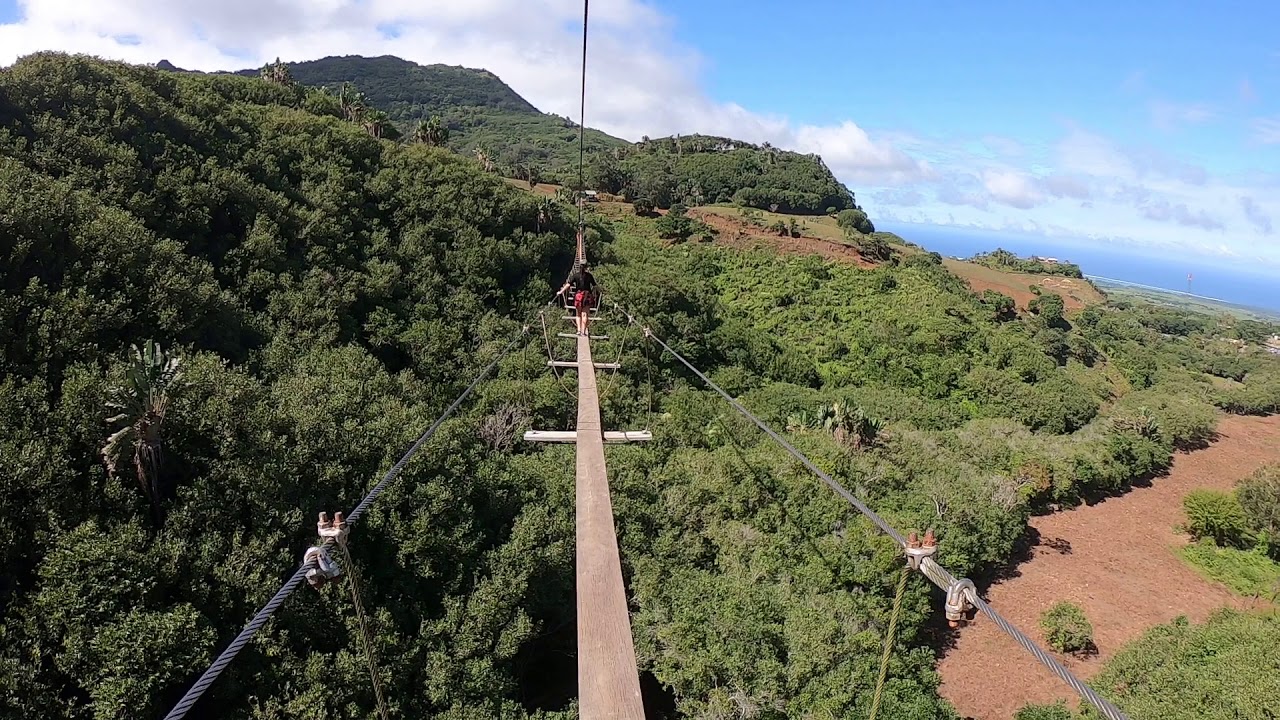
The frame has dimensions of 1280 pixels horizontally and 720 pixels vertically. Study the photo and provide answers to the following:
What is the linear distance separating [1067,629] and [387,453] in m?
15.1

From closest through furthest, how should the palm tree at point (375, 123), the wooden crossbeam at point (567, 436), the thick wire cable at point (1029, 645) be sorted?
the thick wire cable at point (1029, 645) < the wooden crossbeam at point (567, 436) < the palm tree at point (375, 123)

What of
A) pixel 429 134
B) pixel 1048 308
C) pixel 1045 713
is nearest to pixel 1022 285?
pixel 1048 308

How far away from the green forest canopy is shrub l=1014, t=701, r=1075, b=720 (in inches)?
62.7

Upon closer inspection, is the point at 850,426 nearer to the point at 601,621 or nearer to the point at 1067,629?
the point at 1067,629

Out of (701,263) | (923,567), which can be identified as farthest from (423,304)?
(701,263)

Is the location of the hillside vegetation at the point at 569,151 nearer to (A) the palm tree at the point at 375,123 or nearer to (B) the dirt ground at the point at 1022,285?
(A) the palm tree at the point at 375,123

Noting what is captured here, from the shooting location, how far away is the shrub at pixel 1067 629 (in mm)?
13430

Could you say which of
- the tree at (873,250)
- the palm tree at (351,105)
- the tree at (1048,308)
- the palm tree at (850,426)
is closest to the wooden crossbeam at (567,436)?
the palm tree at (850,426)

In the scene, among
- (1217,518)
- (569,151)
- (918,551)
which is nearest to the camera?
(918,551)

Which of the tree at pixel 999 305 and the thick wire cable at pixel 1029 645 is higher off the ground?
the tree at pixel 999 305

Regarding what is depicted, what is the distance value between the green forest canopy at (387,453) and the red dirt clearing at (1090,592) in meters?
1.05

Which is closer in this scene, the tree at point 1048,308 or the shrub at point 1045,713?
the shrub at point 1045,713

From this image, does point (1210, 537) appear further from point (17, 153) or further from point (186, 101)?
point (186, 101)

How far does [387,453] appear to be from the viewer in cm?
1134
